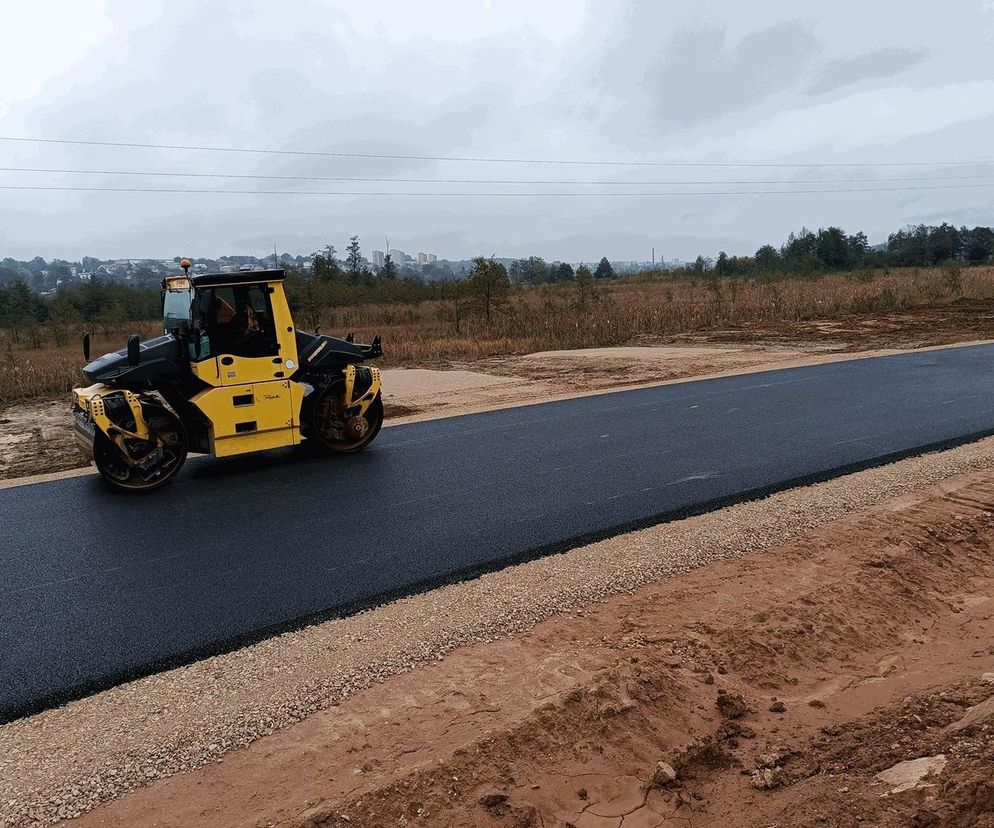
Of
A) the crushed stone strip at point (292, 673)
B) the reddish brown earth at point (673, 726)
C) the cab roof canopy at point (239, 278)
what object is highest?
the cab roof canopy at point (239, 278)

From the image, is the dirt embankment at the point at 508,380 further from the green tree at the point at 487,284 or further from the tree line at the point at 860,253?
the tree line at the point at 860,253

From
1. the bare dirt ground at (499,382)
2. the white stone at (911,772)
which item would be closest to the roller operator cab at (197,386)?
the bare dirt ground at (499,382)

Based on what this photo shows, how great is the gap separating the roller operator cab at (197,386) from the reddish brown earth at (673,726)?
4744mm

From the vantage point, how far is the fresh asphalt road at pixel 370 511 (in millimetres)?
5066

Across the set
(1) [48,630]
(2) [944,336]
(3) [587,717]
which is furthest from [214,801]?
(2) [944,336]

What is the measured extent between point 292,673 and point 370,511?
9.37 ft

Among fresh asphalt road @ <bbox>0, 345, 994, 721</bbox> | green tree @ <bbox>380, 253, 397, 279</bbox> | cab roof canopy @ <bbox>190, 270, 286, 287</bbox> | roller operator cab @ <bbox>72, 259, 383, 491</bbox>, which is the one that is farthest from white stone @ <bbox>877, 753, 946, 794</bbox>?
green tree @ <bbox>380, 253, 397, 279</bbox>

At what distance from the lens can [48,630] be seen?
197 inches

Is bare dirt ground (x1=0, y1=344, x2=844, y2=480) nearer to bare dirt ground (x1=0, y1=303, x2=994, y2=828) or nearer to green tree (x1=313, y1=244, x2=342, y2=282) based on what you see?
bare dirt ground (x1=0, y1=303, x2=994, y2=828)

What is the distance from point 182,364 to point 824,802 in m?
7.18

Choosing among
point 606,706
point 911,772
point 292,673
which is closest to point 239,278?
point 292,673

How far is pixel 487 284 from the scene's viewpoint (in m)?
27.9

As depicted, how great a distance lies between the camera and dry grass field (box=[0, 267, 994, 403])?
62.1 ft

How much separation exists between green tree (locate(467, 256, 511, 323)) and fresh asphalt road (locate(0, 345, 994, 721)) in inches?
648
